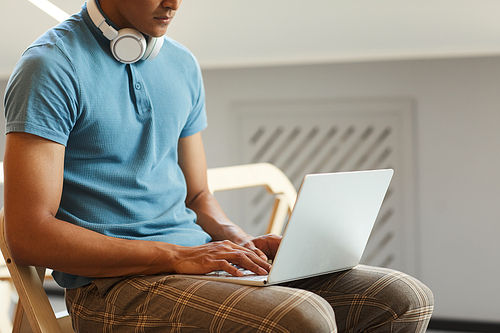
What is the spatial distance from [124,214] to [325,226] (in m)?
0.38

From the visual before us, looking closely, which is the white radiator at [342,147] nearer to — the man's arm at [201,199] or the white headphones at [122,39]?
the man's arm at [201,199]

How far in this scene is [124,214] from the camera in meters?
0.95

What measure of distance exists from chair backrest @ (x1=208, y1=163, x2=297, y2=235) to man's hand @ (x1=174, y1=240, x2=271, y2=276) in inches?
21.0

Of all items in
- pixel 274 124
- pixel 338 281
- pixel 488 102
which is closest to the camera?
pixel 338 281

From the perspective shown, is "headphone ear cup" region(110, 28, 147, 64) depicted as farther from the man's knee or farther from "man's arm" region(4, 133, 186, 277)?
the man's knee

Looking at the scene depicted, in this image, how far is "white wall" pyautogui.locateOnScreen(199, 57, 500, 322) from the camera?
1917mm

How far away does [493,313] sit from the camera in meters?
1.95

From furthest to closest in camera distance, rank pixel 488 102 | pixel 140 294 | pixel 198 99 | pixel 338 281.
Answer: pixel 488 102
pixel 198 99
pixel 338 281
pixel 140 294

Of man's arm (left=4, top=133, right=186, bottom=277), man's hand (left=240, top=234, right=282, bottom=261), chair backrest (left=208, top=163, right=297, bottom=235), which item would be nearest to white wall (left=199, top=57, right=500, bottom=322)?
chair backrest (left=208, top=163, right=297, bottom=235)

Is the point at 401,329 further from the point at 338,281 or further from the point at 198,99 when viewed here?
the point at 198,99

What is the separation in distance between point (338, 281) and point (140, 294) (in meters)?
0.37

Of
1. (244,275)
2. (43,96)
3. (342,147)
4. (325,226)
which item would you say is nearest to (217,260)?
(244,275)

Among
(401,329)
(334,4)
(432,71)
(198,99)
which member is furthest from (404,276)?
(432,71)

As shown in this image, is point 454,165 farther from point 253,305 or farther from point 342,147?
point 253,305
